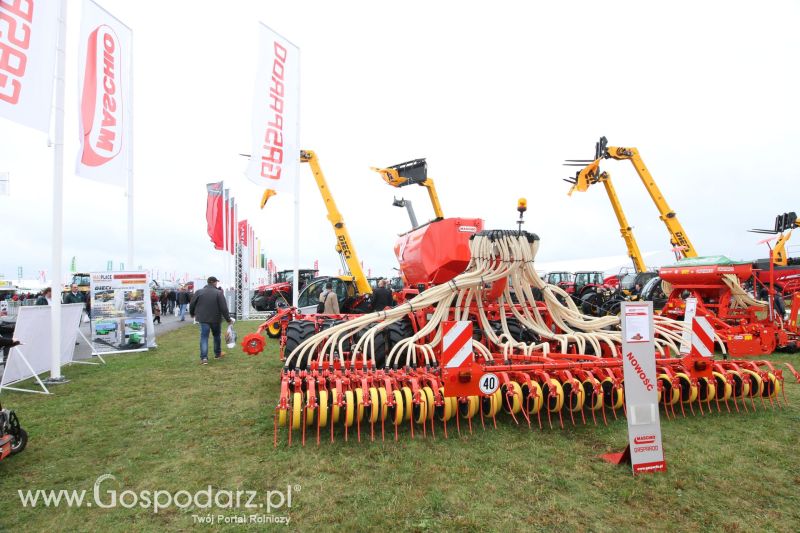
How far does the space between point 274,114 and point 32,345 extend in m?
6.49

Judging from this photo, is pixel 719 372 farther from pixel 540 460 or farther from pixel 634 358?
pixel 540 460

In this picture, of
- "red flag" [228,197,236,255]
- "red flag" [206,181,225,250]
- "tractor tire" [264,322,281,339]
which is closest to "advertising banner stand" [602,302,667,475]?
"tractor tire" [264,322,281,339]

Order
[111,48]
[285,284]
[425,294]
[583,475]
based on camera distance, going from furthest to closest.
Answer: [285,284], [111,48], [425,294], [583,475]

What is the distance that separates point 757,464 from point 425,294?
3.63m

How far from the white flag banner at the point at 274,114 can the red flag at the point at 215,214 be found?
9.80m

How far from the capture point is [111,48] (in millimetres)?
8156

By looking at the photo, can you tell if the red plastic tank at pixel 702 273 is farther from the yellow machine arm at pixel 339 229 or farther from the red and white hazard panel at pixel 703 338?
the yellow machine arm at pixel 339 229

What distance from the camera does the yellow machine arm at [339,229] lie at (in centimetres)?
1438

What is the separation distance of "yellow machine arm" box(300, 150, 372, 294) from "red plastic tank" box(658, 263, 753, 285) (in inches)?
353

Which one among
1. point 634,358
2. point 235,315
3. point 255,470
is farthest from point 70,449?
point 235,315

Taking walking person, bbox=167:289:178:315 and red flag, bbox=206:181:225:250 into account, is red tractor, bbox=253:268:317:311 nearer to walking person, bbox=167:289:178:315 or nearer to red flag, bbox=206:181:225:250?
red flag, bbox=206:181:225:250

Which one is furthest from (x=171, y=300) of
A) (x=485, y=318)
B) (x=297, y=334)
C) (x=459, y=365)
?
(x=459, y=365)

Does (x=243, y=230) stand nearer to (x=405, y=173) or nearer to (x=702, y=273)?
(x=405, y=173)

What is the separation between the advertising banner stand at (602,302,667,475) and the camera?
133 inches
